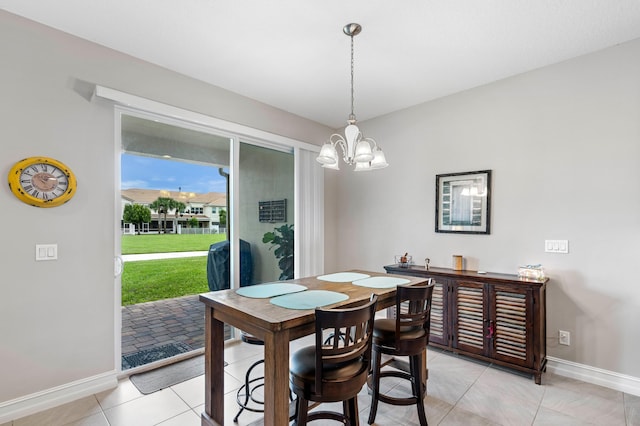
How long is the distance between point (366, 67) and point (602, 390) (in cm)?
344

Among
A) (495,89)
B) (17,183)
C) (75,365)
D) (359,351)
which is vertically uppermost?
(495,89)

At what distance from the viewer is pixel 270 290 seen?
2.14 meters

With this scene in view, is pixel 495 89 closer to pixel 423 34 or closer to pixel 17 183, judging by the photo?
pixel 423 34

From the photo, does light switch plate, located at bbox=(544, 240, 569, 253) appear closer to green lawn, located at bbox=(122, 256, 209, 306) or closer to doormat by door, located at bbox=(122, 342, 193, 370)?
green lawn, located at bbox=(122, 256, 209, 306)

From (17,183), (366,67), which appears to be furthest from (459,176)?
(17,183)

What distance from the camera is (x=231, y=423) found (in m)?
2.12

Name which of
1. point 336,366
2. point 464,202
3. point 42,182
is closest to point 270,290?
point 336,366

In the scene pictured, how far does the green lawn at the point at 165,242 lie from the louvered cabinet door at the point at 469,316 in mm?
2563

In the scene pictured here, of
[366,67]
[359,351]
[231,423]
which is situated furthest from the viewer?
[366,67]

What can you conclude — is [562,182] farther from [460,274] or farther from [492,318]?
[492,318]

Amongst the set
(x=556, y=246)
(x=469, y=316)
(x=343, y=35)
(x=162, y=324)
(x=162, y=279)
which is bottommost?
(x=162, y=324)

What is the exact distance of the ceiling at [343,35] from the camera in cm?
213

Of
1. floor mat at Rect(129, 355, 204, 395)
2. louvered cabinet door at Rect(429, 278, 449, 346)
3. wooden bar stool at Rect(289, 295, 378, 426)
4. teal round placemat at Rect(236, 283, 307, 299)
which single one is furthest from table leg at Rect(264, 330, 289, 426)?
louvered cabinet door at Rect(429, 278, 449, 346)

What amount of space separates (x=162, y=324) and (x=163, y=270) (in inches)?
32.9
